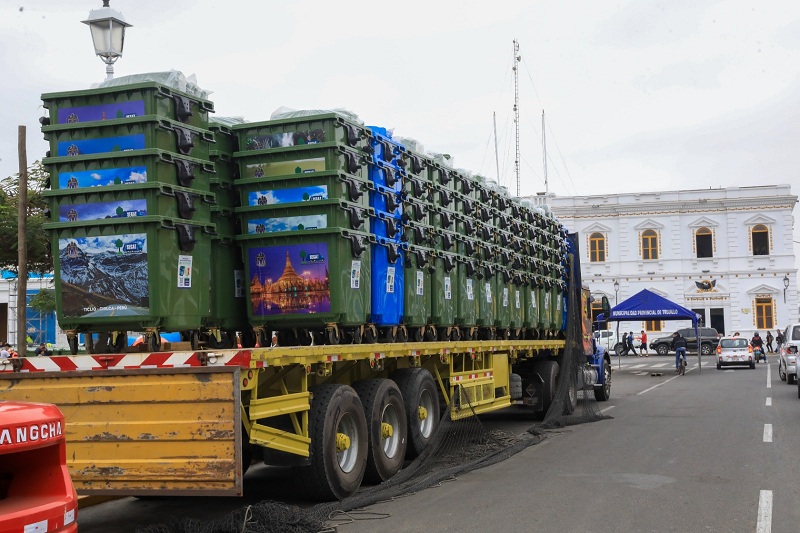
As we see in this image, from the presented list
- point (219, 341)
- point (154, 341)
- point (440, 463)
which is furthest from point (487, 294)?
point (154, 341)

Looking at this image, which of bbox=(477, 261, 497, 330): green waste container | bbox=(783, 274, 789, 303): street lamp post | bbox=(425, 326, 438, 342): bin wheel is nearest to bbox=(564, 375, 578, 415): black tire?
bbox=(477, 261, 497, 330): green waste container

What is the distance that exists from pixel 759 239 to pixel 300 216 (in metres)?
57.8

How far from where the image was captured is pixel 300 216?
9.46 m

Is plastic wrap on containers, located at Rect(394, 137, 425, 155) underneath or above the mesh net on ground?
above

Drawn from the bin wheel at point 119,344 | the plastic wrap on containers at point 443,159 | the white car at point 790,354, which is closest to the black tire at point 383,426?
the bin wheel at point 119,344

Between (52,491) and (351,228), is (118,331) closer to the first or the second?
(351,228)

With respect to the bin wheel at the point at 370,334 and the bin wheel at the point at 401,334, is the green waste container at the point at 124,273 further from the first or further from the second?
the bin wheel at the point at 401,334

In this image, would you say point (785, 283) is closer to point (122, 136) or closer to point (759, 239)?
point (759, 239)

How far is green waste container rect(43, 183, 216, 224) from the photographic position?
26.8 feet

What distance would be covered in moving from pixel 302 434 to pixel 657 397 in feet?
53.9

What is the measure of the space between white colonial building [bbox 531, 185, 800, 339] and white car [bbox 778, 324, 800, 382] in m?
33.5

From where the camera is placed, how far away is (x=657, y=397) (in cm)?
2270

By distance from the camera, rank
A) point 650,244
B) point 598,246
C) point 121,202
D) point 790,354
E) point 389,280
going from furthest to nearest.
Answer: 1. point 598,246
2. point 650,244
3. point 790,354
4. point 389,280
5. point 121,202

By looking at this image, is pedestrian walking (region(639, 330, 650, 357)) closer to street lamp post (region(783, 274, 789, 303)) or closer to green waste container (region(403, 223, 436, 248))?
street lamp post (region(783, 274, 789, 303))
